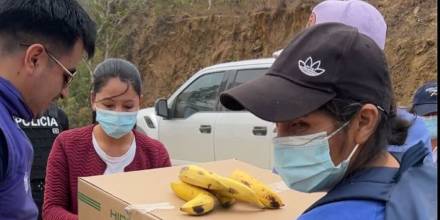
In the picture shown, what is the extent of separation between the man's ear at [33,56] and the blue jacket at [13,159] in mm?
75

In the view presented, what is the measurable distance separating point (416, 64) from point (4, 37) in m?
7.78

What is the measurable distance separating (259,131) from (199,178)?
4729 millimetres

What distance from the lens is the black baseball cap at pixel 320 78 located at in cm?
135

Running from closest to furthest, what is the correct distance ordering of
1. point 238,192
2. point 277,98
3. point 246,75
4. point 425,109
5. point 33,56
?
point 277,98
point 33,56
point 238,192
point 425,109
point 246,75

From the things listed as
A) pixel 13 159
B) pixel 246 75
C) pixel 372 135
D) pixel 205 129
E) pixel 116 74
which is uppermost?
pixel 372 135

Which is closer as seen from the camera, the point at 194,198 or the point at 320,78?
the point at 320,78

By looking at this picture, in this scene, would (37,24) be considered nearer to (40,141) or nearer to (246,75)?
(40,141)

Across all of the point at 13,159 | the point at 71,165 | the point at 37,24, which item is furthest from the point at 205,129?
the point at 13,159

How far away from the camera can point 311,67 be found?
4.47 ft

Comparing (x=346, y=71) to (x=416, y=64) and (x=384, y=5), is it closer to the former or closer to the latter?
(x=416, y=64)

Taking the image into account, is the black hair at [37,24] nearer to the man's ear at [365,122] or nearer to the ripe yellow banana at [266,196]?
the ripe yellow banana at [266,196]

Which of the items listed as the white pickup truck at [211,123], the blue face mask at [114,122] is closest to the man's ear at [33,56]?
the blue face mask at [114,122]

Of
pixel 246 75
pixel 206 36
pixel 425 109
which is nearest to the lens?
pixel 425 109

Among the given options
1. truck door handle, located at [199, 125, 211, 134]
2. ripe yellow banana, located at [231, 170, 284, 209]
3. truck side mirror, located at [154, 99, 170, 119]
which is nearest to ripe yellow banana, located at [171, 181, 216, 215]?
ripe yellow banana, located at [231, 170, 284, 209]
